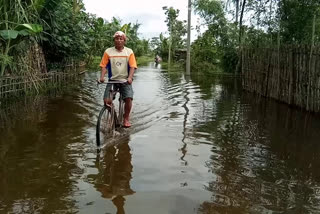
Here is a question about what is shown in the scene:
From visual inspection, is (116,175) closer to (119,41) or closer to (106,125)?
(106,125)

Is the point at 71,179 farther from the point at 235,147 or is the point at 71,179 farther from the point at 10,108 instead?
the point at 10,108

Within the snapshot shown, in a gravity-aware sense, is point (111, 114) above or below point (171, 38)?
below

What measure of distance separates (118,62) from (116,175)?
240 cm

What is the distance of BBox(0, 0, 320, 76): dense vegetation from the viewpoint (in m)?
10.8

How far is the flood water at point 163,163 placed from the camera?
158 inches

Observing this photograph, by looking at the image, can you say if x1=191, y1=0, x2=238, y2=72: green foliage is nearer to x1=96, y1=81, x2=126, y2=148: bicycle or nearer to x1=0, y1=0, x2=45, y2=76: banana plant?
x1=0, y1=0, x2=45, y2=76: banana plant

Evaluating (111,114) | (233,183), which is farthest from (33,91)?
(233,183)

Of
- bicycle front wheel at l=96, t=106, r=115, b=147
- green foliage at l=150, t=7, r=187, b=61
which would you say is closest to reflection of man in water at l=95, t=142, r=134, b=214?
bicycle front wheel at l=96, t=106, r=115, b=147

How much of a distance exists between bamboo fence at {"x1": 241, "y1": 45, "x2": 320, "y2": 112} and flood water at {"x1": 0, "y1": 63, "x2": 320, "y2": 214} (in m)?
0.67

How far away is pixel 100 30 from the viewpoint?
25250mm

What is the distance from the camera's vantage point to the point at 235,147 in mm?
6445

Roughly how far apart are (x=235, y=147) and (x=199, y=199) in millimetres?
2491

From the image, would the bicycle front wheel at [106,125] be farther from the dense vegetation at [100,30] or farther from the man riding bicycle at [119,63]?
the dense vegetation at [100,30]

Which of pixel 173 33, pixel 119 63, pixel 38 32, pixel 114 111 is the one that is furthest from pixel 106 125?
pixel 173 33
